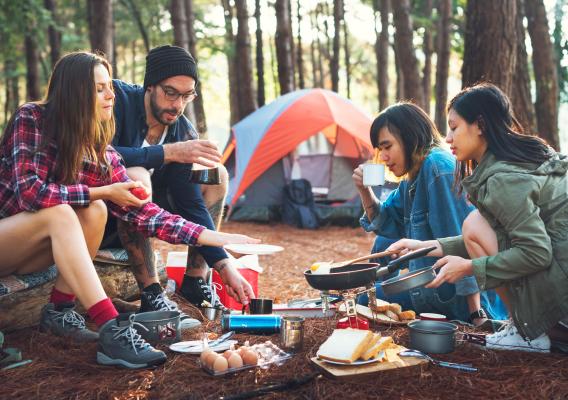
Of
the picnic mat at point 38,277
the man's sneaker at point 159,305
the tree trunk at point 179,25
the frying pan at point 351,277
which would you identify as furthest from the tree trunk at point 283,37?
the frying pan at point 351,277

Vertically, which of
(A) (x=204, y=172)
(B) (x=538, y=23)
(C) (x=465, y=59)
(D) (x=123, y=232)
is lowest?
(D) (x=123, y=232)

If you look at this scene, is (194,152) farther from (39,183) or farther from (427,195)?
(427,195)

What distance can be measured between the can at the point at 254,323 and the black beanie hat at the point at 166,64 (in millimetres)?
1547

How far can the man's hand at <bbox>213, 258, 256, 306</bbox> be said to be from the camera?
320cm

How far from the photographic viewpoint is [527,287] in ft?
7.98

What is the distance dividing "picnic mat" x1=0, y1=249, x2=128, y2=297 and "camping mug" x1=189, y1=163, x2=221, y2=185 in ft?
2.10

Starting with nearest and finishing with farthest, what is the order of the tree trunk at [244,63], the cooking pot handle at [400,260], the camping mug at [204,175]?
1. the cooking pot handle at [400,260]
2. the camping mug at [204,175]
3. the tree trunk at [244,63]

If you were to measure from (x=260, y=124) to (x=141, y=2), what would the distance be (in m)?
7.67

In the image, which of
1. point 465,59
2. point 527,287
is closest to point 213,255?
point 527,287

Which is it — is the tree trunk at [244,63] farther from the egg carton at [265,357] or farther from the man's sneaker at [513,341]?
the man's sneaker at [513,341]

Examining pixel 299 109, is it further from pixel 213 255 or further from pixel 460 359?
pixel 460 359

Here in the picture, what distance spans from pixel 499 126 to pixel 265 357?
145 centimetres

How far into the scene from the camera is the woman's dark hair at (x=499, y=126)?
2.50 m

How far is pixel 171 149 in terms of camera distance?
3.31 meters
